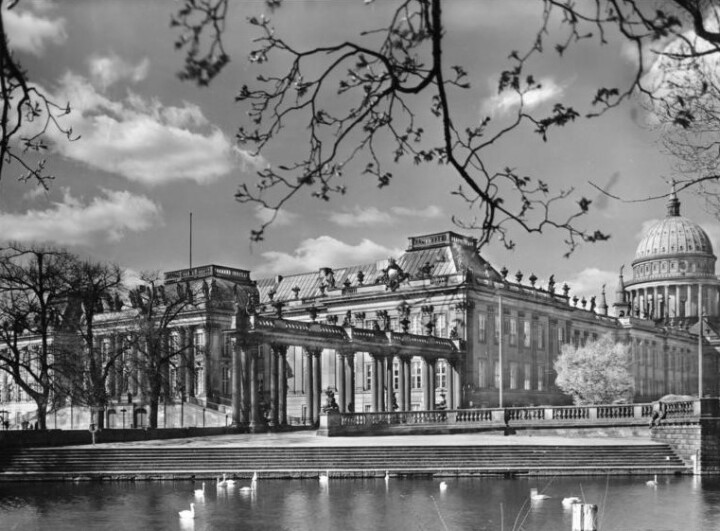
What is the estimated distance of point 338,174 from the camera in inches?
321

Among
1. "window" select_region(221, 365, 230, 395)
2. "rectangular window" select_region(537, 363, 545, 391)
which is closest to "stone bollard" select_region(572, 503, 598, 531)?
"window" select_region(221, 365, 230, 395)

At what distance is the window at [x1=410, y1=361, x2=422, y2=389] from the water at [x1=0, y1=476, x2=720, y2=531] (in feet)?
160

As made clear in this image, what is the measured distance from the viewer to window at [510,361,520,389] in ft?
316

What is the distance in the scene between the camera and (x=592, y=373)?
99.6 m

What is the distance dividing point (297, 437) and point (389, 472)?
12509mm

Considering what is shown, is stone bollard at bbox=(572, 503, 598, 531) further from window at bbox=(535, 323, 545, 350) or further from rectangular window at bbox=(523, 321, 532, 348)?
window at bbox=(535, 323, 545, 350)

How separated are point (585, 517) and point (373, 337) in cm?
5671

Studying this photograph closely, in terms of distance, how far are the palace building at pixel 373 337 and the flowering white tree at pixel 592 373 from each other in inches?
103

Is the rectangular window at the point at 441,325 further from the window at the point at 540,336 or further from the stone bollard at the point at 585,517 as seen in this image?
the stone bollard at the point at 585,517

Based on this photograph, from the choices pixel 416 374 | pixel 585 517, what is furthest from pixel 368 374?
pixel 585 517

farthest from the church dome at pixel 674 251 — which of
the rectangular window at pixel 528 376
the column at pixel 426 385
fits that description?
the column at pixel 426 385

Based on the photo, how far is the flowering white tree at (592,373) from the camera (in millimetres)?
99062

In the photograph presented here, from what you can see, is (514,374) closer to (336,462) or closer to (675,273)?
(336,462)

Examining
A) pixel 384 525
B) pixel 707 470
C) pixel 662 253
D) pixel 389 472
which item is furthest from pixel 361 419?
pixel 662 253
